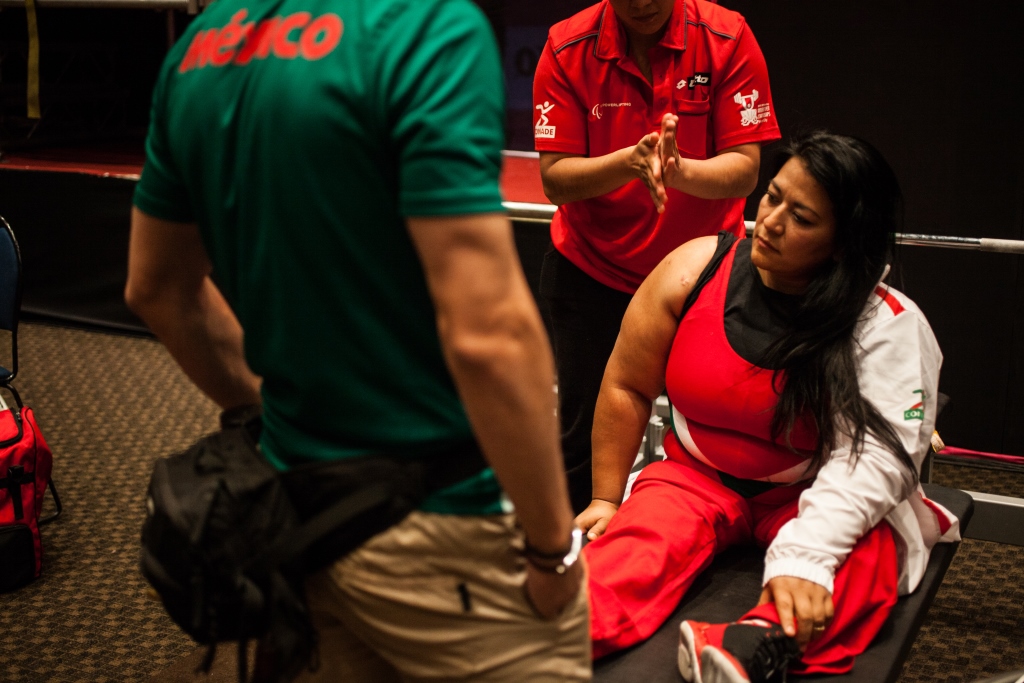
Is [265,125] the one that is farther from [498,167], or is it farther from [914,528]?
[914,528]

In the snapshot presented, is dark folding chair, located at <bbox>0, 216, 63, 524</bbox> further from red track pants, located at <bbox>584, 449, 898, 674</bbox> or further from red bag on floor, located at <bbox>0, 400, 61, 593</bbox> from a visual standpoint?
red track pants, located at <bbox>584, 449, 898, 674</bbox>

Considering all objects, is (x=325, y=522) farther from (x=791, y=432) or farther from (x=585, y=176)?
(x=585, y=176)

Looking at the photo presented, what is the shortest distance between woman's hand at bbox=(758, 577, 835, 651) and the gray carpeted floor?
781 millimetres

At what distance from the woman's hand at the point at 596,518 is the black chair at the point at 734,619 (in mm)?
181

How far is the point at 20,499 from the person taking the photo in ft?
7.82

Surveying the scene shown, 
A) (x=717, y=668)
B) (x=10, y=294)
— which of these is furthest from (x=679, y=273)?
(x=10, y=294)

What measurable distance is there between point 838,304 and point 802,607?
47cm

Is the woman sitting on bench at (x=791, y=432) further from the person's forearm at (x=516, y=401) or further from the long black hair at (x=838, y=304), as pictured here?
the person's forearm at (x=516, y=401)

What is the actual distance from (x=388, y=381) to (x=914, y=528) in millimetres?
1115

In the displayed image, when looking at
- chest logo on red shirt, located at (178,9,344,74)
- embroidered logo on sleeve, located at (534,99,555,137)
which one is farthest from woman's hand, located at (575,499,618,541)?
chest logo on red shirt, located at (178,9,344,74)

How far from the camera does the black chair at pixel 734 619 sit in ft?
4.65

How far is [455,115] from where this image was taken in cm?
71

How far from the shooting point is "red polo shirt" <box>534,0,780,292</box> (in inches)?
78.7

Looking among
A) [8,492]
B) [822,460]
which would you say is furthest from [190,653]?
[822,460]
